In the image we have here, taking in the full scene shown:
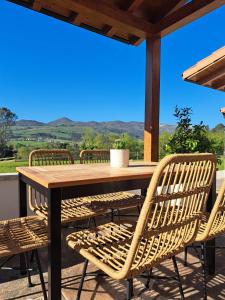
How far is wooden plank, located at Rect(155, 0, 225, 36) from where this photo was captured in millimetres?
2566

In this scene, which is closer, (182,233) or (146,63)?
(182,233)

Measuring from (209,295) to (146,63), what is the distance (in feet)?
8.15

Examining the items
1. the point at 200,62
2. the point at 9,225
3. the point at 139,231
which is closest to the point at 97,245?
the point at 139,231

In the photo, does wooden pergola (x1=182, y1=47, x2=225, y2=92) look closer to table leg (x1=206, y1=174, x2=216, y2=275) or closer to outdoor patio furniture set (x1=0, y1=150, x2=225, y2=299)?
table leg (x1=206, y1=174, x2=216, y2=275)

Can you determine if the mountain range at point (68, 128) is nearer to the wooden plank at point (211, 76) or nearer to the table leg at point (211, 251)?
the wooden plank at point (211, 76)

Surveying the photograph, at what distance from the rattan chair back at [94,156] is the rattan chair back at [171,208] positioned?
1482 millimetres

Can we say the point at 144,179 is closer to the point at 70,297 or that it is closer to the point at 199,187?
the point at 199,187

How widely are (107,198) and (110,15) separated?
1970mm

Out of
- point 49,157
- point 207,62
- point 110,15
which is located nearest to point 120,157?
point 49,157

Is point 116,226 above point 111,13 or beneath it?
beneath

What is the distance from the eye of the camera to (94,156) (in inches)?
105

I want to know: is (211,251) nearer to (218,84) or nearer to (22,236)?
(22,236)

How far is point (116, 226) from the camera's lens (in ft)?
5.24

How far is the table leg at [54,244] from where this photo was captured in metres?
1.26
